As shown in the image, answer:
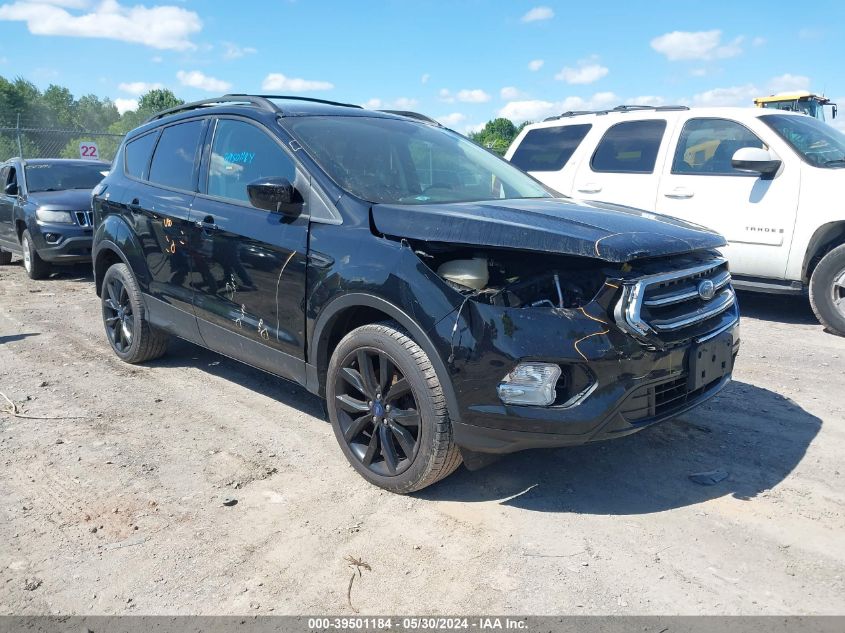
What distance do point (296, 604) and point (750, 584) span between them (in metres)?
1.70

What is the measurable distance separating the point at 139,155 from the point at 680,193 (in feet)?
16.6

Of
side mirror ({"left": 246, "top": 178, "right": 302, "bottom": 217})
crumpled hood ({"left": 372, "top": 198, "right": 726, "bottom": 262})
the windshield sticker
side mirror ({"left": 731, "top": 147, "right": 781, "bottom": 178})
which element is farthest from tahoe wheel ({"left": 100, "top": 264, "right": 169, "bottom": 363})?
side mirror ({"left": 731, "top": 147, "right": 781, "bottom": 178})

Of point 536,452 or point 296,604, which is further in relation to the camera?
point 536,452

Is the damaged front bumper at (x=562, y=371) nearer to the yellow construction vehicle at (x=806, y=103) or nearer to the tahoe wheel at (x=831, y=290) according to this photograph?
the tahoe wheel at (x=831, y=290)

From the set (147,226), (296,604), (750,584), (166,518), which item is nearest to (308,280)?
(166,518)

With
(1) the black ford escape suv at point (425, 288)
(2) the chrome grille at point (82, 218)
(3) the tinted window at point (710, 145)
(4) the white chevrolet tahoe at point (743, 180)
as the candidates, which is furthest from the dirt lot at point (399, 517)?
(2) the chrome grille at point (82, 218)

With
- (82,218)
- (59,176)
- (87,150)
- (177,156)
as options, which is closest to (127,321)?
(177,156)

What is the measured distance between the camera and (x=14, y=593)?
270 cm

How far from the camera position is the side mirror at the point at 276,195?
3672mm

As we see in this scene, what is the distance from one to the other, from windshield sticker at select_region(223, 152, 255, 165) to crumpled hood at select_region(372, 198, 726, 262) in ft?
3.72

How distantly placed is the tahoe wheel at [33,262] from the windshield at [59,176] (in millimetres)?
852

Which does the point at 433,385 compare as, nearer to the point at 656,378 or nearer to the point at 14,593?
the point at 656,378

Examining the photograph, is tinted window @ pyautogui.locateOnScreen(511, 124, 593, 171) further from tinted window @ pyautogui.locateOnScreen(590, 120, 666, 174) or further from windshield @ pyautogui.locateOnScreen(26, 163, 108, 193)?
windshield @ pyautogui.locateOnScreen(26, 163, 108, 193)

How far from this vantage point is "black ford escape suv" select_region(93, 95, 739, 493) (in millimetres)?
2939
